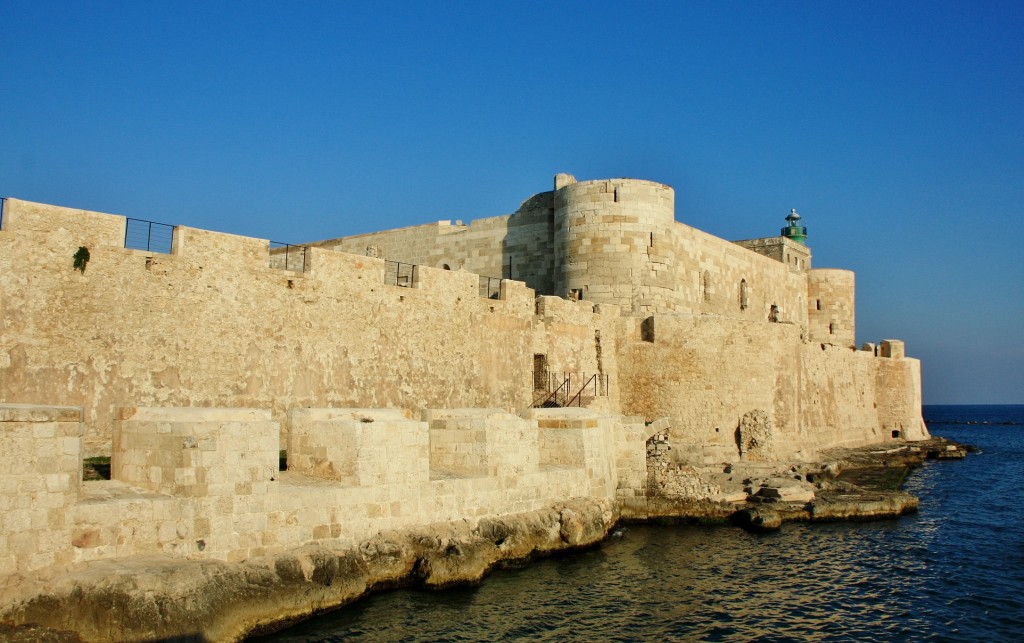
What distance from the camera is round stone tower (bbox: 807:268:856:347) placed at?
38.1 metres

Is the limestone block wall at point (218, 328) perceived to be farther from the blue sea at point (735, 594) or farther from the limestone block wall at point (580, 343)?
the blue sea at point (735, 594)

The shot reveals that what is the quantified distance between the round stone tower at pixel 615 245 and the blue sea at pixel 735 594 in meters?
7.84

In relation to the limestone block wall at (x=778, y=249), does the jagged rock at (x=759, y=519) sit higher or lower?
lower

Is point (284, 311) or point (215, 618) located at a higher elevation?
point (284, 311)

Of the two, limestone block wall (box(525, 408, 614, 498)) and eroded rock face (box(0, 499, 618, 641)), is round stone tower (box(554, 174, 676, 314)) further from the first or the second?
eroded rock face (box(0, 499, 618, 641))

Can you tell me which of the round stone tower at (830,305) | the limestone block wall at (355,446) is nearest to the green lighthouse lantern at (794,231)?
the round stone tower at (830,305)

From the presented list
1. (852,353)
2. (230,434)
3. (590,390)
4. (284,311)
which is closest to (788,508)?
(590,390)

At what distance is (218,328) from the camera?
13609 mm

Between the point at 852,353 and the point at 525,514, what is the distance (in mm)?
25082

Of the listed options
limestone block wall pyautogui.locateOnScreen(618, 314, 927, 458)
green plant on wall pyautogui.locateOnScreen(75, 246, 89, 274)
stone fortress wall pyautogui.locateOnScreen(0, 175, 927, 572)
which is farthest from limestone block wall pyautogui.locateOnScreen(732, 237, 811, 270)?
green plant on wall pyautogui.locateOnScreen(75, 246, 89, 274)

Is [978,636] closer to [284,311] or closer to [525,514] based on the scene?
[525,514]

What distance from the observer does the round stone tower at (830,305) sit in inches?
1501

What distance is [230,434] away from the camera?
30.8 feet

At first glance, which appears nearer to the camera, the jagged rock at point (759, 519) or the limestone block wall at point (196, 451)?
the limestone block wall at point (196, 451)
